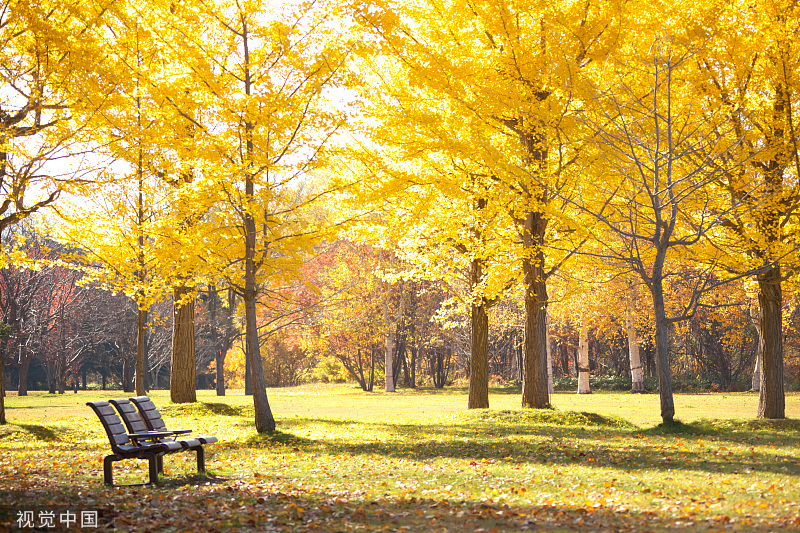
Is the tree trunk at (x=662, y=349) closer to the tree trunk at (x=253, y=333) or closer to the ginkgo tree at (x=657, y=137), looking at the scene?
the ginkgo tree at (x=657, y=137)

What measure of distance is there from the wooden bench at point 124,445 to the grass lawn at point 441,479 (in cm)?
25

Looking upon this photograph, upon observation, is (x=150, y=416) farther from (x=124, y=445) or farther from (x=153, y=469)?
(x=153, y=469)

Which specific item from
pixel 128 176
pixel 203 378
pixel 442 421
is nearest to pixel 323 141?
pixel 128 176

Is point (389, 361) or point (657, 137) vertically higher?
point (657, 137)

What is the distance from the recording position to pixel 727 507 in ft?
16.9

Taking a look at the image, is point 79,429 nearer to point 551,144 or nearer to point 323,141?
point 323,141

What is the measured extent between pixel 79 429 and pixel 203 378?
35282mm

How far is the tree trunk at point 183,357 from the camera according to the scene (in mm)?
16109

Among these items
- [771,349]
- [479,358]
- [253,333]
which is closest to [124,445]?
[253,333]

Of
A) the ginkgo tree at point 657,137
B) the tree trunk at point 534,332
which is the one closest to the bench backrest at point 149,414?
the ginkgo tree at point 657,137

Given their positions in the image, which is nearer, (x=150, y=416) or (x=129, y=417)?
(x=129, y=417)

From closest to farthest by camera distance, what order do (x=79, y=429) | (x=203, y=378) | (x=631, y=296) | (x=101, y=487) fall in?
(x=101, y=487) → (x=79, y=429) → (x=631, y=296) → (x=203, y=378)

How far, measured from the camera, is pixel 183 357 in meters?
16.4

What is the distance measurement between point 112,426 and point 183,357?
10.3 m
